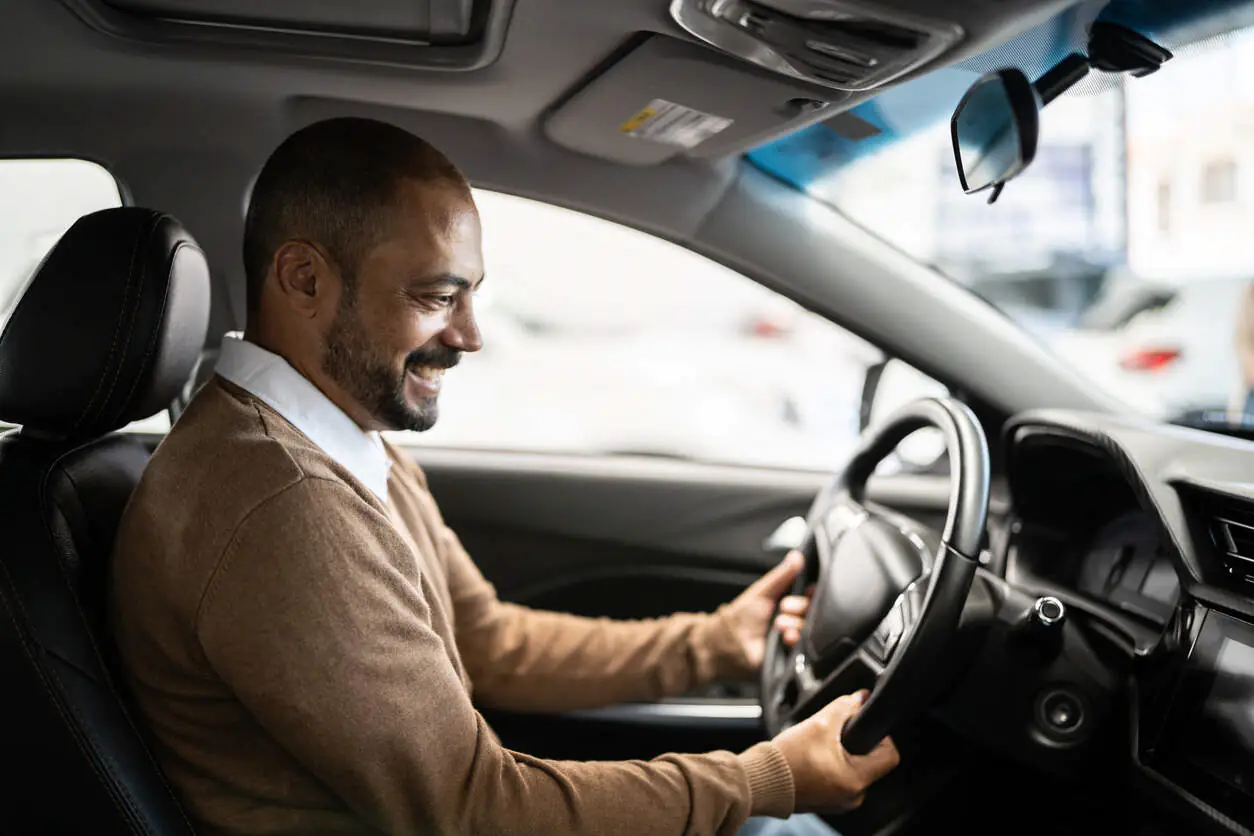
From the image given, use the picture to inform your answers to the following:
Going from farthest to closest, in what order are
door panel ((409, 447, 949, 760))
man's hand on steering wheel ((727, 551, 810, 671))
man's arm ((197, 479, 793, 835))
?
door panel ((409, 447, 949, 760)), man's hand on steering wheel ((727, 551, 810, 671)), man's arm ((197, 479, 793, 835))

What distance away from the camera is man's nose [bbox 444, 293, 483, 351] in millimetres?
1683

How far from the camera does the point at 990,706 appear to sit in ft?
5.65

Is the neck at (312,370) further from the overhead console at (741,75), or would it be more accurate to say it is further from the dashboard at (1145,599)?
the dashboard at (1145,599)

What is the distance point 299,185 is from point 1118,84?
1235 millimetres

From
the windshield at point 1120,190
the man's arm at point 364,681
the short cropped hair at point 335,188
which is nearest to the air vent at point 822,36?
the windshield at point 1120,190

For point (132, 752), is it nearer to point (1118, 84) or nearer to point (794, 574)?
point (794, 574)

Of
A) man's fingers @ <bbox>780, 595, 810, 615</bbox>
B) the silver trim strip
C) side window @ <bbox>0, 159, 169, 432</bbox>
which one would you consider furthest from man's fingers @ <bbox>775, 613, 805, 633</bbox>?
side window @ <bbox>0, 159, 169, 432</bbox>

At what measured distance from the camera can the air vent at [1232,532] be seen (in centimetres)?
151

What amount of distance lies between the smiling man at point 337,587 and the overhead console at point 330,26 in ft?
0.76

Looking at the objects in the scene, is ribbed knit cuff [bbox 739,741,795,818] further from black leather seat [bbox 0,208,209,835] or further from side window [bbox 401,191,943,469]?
side window [bbox 401,191,943,469]

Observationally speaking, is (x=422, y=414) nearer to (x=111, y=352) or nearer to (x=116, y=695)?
(x=111, y=352)

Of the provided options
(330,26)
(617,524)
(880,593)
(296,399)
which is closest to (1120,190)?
(880,593)

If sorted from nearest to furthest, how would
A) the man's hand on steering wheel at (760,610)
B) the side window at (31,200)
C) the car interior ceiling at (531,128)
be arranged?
the car interior ceiling at (531,128), the side window at (31,200), the man's hand on steering wheel at (760,610)

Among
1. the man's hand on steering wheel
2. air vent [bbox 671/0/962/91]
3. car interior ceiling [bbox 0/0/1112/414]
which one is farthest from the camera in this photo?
the man's hand on steering wheel
